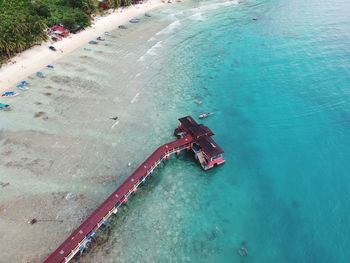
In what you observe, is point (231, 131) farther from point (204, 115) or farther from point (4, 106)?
point (4, 106)

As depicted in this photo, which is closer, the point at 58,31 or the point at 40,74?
the point at 40,74

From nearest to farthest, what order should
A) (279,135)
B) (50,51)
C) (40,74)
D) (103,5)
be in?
(279,135), (40,74), (50,51), (103,5)

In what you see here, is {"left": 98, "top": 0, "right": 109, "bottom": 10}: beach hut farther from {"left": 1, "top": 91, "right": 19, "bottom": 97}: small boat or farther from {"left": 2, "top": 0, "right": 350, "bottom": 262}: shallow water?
{"left": 1, "top": 91, "right": 19, "bottom": 97}: small boat

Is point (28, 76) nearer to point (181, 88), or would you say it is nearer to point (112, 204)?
point (181, 88)

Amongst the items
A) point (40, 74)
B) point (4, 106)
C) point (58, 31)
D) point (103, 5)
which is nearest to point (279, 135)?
point (4, 106)

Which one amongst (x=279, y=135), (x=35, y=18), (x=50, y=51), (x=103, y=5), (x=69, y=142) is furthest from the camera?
(x=103, y=5)

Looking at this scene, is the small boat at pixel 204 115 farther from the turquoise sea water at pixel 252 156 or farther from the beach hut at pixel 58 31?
the beach hut at pixel 58 31

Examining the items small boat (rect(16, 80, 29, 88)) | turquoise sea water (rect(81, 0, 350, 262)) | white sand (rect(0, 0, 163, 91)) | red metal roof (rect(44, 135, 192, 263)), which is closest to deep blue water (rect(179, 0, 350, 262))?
turquoise sea water (rect(81, 0, 350, 262))
